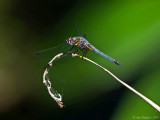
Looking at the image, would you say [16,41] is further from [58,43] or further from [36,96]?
[36,96]

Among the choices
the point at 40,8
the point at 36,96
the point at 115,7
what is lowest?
the point at 36,96

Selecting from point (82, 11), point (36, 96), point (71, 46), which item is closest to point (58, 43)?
point (71, 46)

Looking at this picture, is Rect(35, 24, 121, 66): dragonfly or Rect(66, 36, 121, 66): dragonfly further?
Rect(66, 36, 121, 66): dragonfly

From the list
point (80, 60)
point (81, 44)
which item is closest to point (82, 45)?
point (81, 44)

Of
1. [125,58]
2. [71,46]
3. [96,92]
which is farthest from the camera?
[71,46]

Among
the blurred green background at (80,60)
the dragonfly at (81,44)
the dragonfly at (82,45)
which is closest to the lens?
the blurred green background at (80,60)

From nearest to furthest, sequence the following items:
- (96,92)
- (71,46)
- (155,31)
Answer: (155,31) → (96,92) → (71,46)

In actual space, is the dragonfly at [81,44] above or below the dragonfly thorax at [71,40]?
below

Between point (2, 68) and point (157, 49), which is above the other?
point (2, 68)
